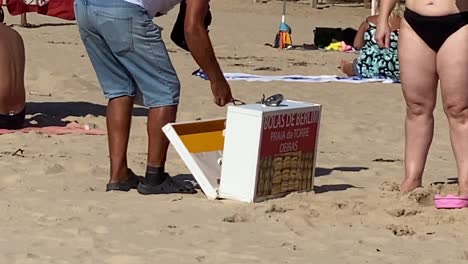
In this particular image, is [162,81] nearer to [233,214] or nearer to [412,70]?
[233,214]

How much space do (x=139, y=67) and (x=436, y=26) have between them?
1489 millimetres

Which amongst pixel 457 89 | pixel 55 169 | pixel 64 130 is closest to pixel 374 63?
pixel 64 130

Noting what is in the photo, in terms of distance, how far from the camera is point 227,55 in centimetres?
1565

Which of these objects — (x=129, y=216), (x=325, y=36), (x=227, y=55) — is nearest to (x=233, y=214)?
(x=129, y=216)

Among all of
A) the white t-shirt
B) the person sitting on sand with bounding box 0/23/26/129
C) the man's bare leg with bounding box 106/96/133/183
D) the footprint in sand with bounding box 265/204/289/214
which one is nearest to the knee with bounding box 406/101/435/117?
the footprint in sand with bounding box 265/204/289/214

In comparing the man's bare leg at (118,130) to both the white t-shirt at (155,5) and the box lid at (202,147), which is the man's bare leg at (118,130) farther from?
the white t-shirt at (155,5)

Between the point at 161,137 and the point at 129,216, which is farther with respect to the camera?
the point at 161,137

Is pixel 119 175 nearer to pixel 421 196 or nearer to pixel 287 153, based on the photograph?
pixel 287 153

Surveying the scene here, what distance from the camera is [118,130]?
5.72 metres

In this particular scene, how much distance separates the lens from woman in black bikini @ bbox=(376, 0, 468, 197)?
203 inches

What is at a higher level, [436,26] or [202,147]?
[436,26]

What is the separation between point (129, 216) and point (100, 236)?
0.40 m

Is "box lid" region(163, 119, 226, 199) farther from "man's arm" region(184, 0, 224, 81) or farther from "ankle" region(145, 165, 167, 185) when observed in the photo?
"man's arm" region(184, 0, 224, 81)

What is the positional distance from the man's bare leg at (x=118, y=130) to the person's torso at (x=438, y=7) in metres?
1.55
